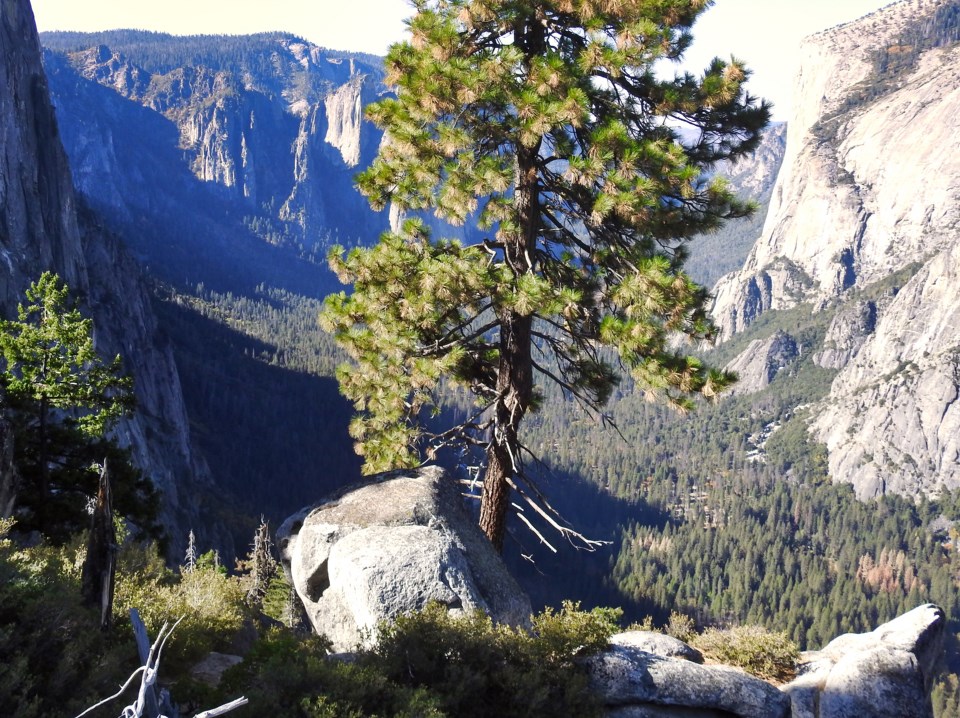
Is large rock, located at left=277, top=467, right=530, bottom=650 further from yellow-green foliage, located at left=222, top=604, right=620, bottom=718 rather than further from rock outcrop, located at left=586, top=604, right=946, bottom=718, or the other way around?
rock outcrop, located at left=586, top=604, right=946, bottom=718

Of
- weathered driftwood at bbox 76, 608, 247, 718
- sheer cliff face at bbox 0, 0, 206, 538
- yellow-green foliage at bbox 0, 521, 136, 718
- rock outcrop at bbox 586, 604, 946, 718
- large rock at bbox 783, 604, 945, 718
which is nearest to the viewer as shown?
weathered driftwood at bbox 76, 608, 247, 718

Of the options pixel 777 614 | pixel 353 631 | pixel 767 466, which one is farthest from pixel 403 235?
pixel 767 466

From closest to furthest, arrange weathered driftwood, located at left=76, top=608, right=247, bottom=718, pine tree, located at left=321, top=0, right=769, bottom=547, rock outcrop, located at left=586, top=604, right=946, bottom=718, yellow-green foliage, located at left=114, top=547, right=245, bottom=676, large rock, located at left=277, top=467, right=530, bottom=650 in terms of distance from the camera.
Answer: weathered driftwood, located at left=76, top=608, right=247, bottom=718 < rock outcrop, located at left=586, top=604, right=946, bottom=718 < yellow-green foliage, located at left=114, top=547, right=245, bottom=676 < large rock, located at left=277, top=467, right=530, bottom=650 < pine tree, located at left=321, top=0, right=769, bottom=547

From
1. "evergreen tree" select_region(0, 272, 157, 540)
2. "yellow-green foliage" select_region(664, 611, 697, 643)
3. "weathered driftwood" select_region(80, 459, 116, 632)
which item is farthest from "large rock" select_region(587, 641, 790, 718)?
"evergreen tree" select_region(0, 272, 157, 540)

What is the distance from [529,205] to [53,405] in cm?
1284

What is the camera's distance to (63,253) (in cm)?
7850

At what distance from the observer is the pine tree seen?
32.2ft

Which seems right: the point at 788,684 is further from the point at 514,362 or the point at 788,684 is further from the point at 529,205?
the point at 529,205

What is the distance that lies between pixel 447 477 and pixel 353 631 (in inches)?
122

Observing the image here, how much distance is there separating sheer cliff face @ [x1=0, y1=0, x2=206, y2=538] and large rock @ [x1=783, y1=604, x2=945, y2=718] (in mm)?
56894

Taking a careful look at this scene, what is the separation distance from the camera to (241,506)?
106 m

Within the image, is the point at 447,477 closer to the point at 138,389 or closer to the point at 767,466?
the point at 138,389

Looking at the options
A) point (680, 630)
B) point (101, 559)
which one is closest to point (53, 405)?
point (101, 559)

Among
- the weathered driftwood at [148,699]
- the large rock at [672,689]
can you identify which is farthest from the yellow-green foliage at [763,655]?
the weathered driftwood at [148,699]
